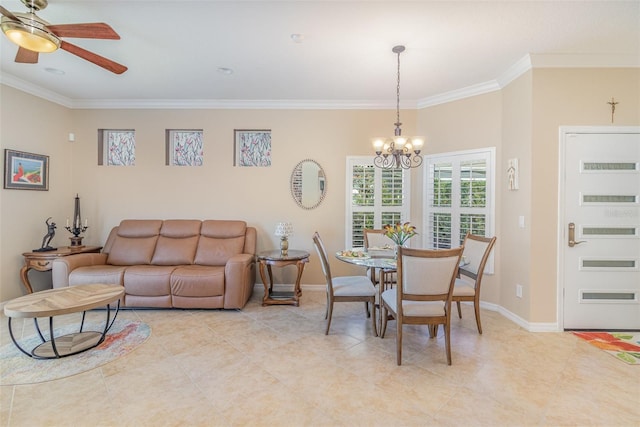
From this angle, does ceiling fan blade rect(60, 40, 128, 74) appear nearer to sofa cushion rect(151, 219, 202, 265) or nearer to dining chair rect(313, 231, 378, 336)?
sofa cushion rect(151, 219, 202, 265)

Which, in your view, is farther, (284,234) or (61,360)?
(284,234)

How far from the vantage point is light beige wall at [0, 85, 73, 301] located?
3650mm

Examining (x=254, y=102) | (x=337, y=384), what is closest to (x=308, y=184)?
(x=254, y=102)

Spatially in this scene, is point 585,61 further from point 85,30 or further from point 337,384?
point 85,30

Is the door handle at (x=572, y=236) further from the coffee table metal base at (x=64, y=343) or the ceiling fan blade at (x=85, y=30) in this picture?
the coffee table metal base at (x=64, y=343)

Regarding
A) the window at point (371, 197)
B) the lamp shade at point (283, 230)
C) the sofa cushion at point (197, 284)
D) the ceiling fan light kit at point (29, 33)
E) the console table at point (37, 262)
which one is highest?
the ceiling fan light kit at point (29, 33)

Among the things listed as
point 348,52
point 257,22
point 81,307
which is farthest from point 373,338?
point 257,22

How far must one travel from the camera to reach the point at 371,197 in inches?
176

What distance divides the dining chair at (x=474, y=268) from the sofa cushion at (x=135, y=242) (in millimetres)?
4101

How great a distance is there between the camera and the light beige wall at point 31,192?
365cm

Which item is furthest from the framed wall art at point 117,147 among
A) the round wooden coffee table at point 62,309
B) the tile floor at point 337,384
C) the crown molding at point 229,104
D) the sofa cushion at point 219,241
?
the tile floor at point 337,384

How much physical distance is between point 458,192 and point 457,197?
0.07m

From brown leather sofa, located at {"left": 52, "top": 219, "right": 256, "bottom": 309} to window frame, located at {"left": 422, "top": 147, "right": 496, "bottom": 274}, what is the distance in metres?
2.68

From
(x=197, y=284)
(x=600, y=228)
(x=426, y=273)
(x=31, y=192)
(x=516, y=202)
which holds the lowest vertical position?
(x=197, y=284)
